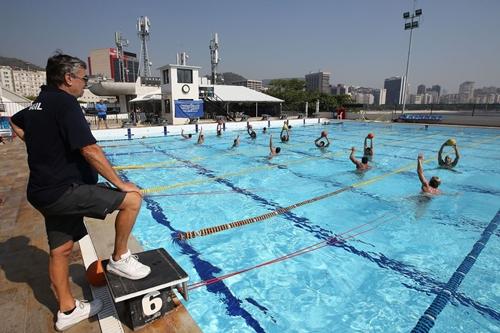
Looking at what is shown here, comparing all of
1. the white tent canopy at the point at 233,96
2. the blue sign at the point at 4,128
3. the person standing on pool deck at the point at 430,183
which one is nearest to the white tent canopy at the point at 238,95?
the white tent canopy at the point at 233,96

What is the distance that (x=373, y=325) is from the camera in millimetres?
3615

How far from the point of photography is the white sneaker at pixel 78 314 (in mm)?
2383

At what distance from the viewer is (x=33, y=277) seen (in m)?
3.11

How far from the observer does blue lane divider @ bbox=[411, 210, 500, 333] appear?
3.68m

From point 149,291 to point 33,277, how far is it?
5.57 feet

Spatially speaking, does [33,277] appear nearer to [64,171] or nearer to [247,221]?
[64,171]

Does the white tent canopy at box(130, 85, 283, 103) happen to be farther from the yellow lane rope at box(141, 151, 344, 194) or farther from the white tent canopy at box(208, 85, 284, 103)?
the yellow lane rope at box(141, 151, 344, 194)

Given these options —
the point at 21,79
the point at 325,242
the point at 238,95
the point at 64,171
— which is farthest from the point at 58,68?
the point at 21,79

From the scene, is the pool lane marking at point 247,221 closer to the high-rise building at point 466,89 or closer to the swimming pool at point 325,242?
the swimming pool at point 325,242

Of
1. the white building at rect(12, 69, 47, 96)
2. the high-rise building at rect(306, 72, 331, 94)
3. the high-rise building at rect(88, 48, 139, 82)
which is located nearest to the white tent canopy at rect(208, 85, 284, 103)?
the high-rise building at rect(88, 48, 139, 82)

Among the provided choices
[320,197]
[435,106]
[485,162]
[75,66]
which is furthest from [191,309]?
[435,106]

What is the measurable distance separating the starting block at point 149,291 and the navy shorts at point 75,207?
0.57 m

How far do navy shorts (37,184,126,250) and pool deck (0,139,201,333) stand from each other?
2.76 ft

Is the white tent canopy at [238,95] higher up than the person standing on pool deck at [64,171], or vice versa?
the white tent canopy at [238,95]
